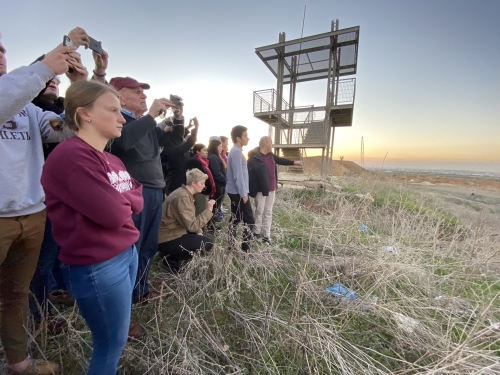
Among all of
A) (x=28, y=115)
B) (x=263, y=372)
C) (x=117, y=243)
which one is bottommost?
(x=263, y=372)

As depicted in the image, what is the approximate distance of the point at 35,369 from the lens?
137 centimetres

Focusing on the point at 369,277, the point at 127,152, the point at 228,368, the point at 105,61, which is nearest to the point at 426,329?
the point at 369,277

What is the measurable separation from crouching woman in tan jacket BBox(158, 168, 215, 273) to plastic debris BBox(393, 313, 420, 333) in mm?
1954

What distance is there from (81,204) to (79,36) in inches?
48.5

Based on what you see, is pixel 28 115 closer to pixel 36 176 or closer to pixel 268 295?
pixel 36 176

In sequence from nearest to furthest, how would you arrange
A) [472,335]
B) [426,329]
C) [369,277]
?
[472,335]
[426,329]
[369,277]

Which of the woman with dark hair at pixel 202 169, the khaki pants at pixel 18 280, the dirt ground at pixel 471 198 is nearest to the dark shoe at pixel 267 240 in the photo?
the woman with dark hair at pixel 202 169

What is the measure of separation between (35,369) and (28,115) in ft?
4.98

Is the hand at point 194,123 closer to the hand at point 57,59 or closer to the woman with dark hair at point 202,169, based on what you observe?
the woman with dark hair at point 202,169

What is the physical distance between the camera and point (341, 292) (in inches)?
90.3

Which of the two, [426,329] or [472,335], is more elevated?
[472,335]

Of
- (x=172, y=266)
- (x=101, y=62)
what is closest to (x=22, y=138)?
(x=101, y=62)

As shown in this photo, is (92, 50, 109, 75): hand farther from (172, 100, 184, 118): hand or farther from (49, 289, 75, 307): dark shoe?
(49, 289, 75, 307): dark shoe

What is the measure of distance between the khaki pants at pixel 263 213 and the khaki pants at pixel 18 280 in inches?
119
